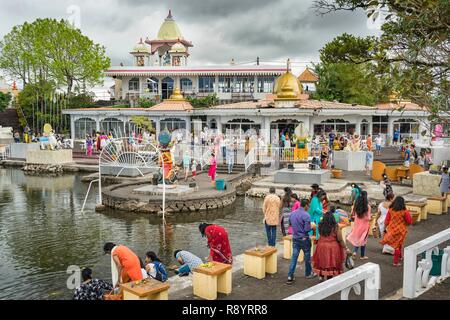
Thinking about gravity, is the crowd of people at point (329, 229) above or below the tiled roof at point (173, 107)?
below

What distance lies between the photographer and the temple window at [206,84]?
167 feet

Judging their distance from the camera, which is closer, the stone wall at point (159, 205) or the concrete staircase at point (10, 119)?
the stone wall at point (159, 205)

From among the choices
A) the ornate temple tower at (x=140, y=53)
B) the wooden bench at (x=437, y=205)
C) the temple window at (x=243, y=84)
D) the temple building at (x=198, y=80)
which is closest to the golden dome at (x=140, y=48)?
the ornate temple tower at (x=140, y=53)

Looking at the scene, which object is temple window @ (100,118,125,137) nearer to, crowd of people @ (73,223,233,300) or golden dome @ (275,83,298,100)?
golden dome @ (275,83,298,100)

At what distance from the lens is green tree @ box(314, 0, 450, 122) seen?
8.24 m

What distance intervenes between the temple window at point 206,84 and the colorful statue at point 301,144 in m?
25.0

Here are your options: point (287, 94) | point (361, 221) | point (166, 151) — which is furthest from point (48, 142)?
point (361, 221)

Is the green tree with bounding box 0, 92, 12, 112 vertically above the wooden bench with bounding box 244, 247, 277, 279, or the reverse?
the green tree with bounding box 0, 92, 12, 112

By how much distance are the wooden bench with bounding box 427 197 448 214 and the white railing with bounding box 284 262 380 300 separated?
9.22 metres

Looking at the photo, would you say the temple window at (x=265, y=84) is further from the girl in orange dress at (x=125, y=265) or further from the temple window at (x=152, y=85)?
the girl in orange dress at (x=125, y=265)

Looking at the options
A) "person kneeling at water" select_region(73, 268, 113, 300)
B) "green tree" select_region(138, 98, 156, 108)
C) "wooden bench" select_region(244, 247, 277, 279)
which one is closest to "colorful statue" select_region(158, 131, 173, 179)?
"wooden bench" select_region(244, 247, 277, 279)
